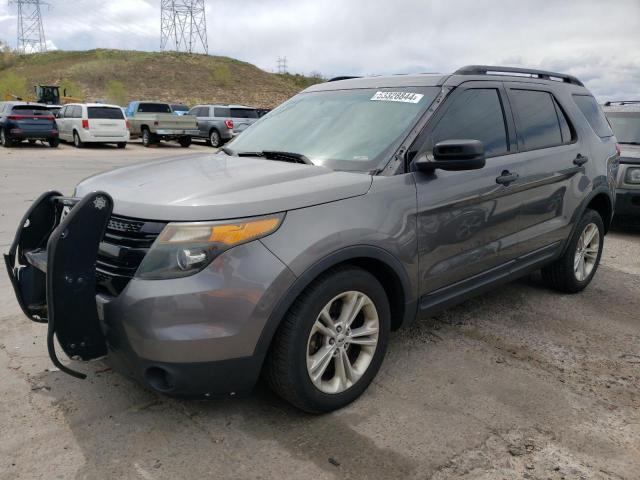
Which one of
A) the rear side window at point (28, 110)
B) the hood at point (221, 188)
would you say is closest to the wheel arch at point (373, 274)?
the hood at point (221, 188)

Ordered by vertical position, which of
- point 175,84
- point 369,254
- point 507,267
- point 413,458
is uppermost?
point 175,84

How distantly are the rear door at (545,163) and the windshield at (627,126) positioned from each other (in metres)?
4.55

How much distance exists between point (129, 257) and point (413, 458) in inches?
62.5

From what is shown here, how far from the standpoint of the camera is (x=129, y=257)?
2.52m

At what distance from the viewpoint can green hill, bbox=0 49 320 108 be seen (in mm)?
55031

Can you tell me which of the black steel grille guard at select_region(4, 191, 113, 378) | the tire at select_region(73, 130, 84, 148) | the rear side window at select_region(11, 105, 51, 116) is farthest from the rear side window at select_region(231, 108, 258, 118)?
the black steel grille guard at select_region(4, 191, 113, 378)

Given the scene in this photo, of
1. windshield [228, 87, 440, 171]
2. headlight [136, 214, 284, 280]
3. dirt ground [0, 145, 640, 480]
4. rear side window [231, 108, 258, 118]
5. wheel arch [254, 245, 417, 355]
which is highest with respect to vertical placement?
rear side window [231, 108, 258, 118]

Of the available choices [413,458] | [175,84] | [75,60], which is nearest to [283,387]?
[413,458]

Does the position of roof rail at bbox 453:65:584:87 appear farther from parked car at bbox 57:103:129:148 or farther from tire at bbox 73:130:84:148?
tire at bbox 73:130:84:148

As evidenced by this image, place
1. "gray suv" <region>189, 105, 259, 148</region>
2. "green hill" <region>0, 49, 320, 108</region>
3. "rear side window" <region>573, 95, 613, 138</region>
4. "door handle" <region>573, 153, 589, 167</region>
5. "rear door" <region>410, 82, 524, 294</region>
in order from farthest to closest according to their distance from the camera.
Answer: "green hill" <region>0, 49, 320, 108</region>
"gray suv" <region>189, 105, 259, 148</region>
"rear side window" <region>573, 95, 613, 138</region>
"door handle" <region>573, 153, 589, 167</region>
"rear door" <region>410, 82, 524, 294</region>

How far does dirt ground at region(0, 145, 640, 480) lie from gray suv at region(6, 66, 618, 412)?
256mm

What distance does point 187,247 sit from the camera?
242 centimetres

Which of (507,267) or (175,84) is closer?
(507,267)

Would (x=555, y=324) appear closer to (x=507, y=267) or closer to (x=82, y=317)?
(x=507, y=267)
